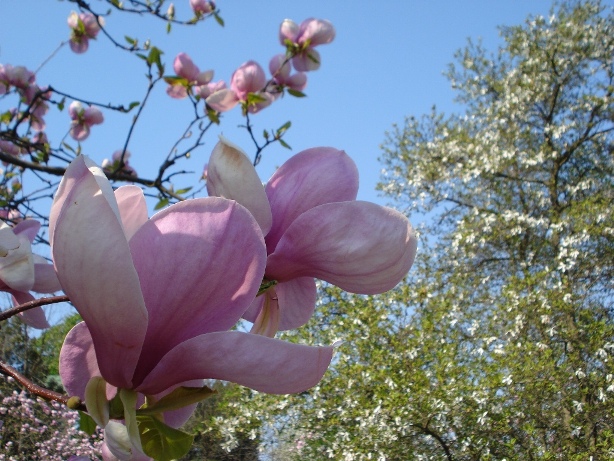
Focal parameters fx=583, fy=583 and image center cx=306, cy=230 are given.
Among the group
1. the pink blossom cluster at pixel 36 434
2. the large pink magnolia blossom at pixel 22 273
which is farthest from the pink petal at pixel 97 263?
the pink blossom cluster at pixel 36 434

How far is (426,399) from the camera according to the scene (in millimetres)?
3750

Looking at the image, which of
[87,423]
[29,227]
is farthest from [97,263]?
[29,227]

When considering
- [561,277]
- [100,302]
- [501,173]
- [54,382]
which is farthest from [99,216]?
[54,382]

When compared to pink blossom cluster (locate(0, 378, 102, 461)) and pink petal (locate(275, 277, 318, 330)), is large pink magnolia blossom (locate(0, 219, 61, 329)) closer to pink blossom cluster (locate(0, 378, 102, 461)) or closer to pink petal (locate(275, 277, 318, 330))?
pink petal (locate(275, 277, 318, 330))

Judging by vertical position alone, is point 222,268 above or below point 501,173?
below

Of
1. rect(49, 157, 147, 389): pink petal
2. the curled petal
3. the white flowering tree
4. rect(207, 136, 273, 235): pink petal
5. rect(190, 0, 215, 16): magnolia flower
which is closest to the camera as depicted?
rect(49, 157, 147, 389): pink petal

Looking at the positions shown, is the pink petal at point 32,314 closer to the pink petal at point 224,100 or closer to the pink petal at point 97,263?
the pink petal at point 97,263

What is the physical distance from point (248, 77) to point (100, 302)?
130cm

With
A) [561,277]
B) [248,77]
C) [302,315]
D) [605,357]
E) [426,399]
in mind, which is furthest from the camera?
[561,277]

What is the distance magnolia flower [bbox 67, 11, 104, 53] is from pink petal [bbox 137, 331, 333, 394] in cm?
236

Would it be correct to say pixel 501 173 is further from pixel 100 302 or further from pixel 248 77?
pixel 100 302

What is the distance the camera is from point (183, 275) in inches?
11.9

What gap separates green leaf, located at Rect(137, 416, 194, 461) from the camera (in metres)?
0.33

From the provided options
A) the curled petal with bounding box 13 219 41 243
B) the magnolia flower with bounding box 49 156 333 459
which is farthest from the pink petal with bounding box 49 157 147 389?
the curled petal with bounding box 13 219 41 243
